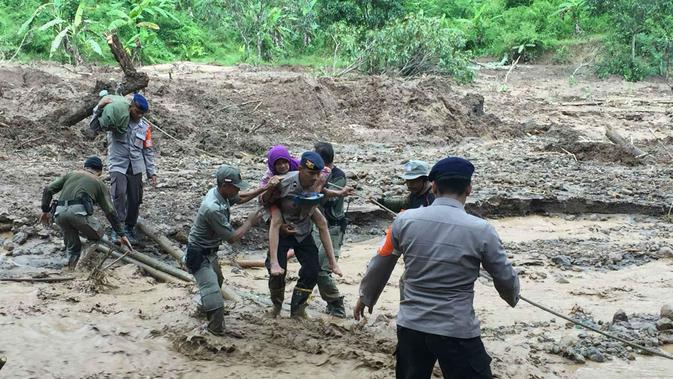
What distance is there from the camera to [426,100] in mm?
19766

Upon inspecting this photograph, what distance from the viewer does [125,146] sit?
27.6 ft

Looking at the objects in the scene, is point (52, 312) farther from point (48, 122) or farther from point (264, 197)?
point (48, 122)

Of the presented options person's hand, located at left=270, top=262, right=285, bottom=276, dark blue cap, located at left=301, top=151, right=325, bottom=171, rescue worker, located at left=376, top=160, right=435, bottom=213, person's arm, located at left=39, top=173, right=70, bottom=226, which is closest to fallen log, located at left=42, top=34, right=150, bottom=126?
person's arm, located at left=39, top=173, right=70, bottom=226

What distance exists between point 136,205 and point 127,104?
A: 1122 mm

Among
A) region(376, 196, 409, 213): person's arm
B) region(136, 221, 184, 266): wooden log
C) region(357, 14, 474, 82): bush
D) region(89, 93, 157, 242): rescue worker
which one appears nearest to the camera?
region(376, 196, 409, 213): person's arm

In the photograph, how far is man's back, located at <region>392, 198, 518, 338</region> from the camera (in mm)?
3805

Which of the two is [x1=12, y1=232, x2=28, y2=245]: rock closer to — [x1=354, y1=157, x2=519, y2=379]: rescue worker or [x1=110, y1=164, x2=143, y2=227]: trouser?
[x1=110, y1=164, x2=143, y2=227]: trouser

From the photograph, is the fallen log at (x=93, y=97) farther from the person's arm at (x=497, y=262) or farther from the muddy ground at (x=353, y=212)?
the person's arm at (x=497, y=262)

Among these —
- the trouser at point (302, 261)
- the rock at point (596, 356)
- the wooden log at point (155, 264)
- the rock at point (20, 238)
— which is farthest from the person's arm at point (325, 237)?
the rock at point (20, 238)

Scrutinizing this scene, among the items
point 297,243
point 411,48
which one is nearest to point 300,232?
point 297,243

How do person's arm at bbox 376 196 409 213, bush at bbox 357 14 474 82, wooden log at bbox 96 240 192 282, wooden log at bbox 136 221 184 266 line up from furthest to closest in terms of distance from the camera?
1. bush at bbox 357 14 474 82
2. wooden log at bbox 136 221 184 266
3. wooden log at bbox 96 240 192 282
4. person's arm at bbox 376 196 409 213

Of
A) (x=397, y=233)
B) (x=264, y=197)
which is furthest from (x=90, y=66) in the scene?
(x=397, y=233)

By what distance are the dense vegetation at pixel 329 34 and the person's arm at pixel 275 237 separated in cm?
1458

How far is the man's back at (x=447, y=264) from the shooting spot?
380cm
